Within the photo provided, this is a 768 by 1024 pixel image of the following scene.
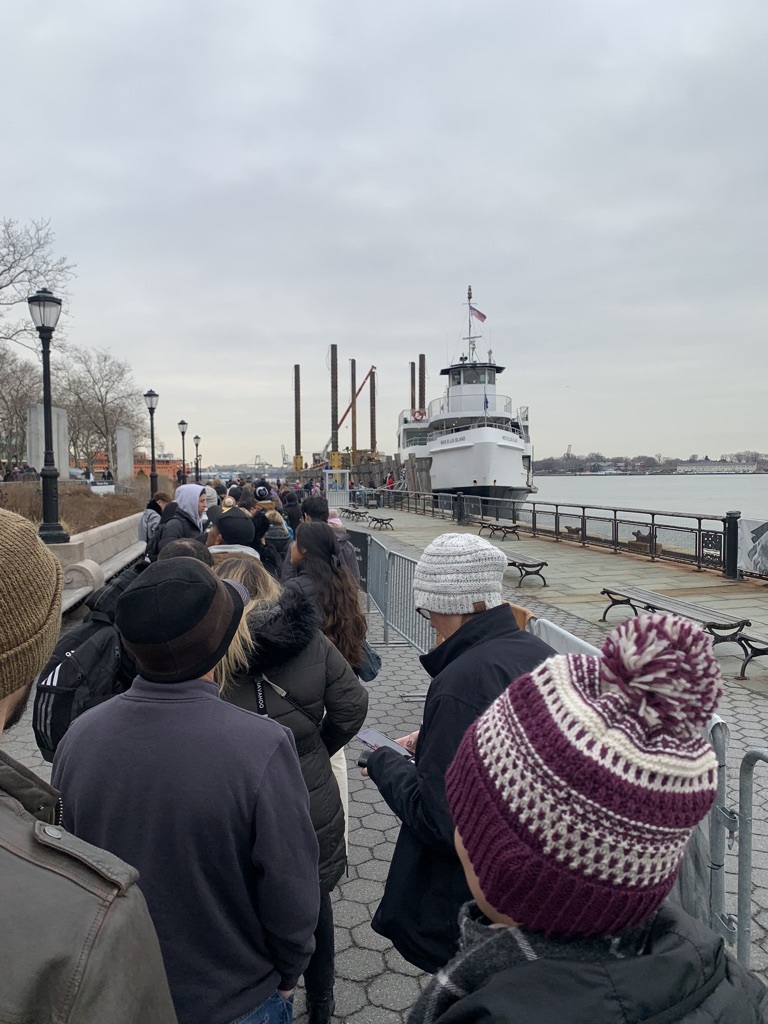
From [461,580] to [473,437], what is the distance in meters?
33.3

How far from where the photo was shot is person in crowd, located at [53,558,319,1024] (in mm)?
1705

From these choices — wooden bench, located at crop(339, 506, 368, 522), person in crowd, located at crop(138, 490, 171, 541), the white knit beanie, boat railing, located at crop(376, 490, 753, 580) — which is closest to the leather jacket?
the white knit beanie

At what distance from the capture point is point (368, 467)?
61.0 metres

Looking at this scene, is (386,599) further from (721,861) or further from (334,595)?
(721,861)

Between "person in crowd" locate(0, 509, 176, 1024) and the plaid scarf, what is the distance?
1.38 feet

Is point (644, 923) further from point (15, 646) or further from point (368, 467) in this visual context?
point (368, 467)

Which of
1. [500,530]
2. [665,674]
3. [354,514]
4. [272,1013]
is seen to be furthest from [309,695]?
[354,514]

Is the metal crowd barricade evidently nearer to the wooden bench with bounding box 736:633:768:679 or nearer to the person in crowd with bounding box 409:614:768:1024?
the person in crowd with bounding box 409:614:768:1024

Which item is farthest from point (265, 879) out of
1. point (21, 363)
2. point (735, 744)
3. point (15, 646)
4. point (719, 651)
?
point (21, 363)

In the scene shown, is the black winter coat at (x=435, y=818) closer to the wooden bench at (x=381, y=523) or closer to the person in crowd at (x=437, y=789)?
the person in crowd at (x=437, y=789)

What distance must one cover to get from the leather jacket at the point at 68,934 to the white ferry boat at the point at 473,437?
111 feet

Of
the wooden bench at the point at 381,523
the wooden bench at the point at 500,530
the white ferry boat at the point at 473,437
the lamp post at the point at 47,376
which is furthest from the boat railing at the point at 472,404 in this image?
the lamp post at the point at 47,376

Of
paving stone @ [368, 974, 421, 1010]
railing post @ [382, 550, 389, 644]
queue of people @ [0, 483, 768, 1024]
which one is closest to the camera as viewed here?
queue of people @ [0, 483, 768, 1024]

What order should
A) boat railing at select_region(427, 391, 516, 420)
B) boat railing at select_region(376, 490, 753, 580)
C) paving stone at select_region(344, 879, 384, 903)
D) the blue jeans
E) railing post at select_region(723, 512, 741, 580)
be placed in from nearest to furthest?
the blue jeans → paving stone at select_region(344, 879, 384, 903) → railing post at select_region(723, 512, 741, 580) → boat railing at select_region(376, 490, 753, 580) → boat railing at select_region(427, 391, 516, 420)
